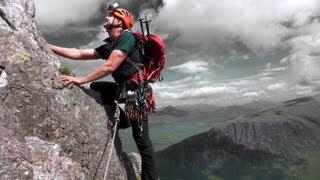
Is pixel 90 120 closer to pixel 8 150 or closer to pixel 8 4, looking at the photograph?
pixel 8 150

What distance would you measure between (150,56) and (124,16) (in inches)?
61.8

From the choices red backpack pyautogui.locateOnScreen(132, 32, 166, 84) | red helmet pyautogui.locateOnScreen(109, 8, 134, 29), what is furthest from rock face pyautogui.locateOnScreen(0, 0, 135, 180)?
red helmet pyautogui.locateOnScreen(109, 8, 134, 29)

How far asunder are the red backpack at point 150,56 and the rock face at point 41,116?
1.94 metres

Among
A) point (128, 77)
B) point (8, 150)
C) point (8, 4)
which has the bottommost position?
point (8, 150)

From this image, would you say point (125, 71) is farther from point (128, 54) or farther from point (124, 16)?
point (124, 16)

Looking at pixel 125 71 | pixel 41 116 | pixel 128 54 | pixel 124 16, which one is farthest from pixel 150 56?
pixel 41 116

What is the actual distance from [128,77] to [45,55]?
2.72m

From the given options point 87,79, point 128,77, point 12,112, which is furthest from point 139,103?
point 12,112

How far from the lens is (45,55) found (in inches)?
479

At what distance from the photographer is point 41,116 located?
11.1 metres

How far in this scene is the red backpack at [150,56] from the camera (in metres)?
12.4

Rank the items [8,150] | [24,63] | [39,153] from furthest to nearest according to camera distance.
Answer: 1. [24,63]
2. [39,153]
3. [8,150]

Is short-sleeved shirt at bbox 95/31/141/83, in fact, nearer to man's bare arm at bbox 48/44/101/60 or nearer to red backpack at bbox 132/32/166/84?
red backpack at bbox 132/32/166/84

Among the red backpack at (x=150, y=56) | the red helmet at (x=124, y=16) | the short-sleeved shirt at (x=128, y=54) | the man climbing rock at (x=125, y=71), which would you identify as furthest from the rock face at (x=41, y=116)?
the red helmet at (x=124, y=16)
